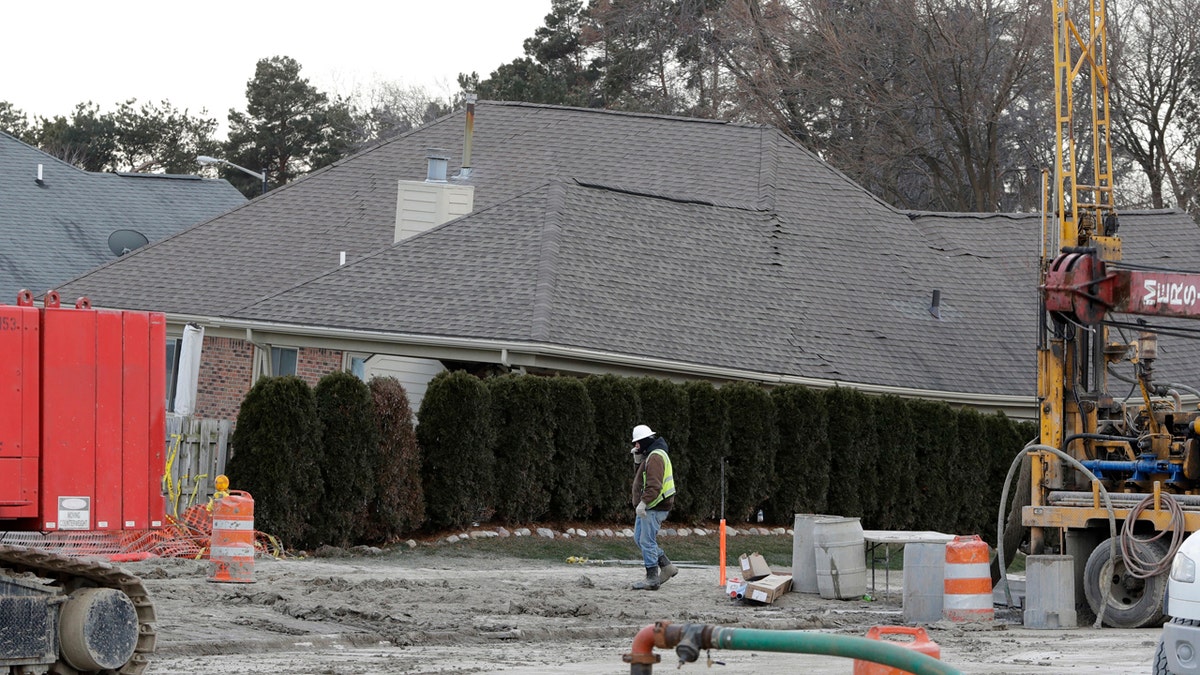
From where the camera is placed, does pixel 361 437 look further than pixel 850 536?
Yes

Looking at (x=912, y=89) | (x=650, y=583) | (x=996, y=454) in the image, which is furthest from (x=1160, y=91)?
(x=650, y=583)

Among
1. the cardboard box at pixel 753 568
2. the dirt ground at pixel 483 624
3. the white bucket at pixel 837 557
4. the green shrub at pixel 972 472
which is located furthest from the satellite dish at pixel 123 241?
the white bucket at pixel 837 557

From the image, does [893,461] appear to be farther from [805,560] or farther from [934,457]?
[805,560]

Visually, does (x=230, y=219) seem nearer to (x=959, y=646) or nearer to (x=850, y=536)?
(x=850, y=536)

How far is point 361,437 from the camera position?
2189cm

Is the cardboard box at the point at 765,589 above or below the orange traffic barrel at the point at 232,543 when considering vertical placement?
below

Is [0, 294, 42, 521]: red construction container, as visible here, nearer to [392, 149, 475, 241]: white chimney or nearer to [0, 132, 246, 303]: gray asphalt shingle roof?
[392, 149, 475, 241]: white chimney

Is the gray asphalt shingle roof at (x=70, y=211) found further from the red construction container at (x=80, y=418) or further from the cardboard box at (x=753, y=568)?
the red construction container at (x=80, y=418)

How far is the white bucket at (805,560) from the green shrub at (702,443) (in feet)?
21.3

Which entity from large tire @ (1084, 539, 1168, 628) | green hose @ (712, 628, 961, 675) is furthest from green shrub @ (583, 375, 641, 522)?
green hose @ (712, 628, 961, 675)

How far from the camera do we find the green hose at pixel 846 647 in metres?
6.70

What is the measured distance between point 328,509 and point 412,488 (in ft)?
4.68

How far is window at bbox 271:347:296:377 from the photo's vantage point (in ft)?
89.7

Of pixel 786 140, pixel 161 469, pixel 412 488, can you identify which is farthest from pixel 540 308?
pixel 161 469
